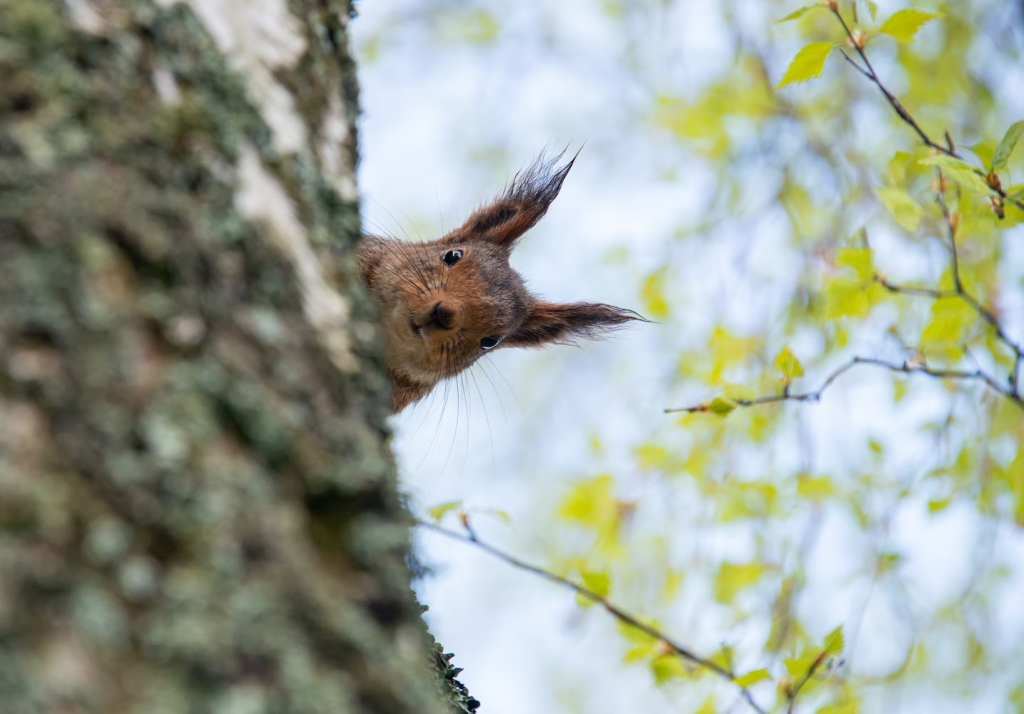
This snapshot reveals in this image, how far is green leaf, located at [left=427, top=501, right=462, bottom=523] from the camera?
1.74 meters

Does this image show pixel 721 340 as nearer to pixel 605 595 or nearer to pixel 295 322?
pixel 605 595

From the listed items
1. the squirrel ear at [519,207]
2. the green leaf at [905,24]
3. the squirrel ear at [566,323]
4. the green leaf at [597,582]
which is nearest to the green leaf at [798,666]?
the green leaf at [597,582]

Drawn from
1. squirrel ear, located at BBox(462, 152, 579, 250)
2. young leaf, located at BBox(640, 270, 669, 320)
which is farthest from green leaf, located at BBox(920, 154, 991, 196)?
squirrel ear, located at BBox(462, 152, 579, 250)

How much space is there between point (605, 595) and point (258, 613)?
4.10 feet

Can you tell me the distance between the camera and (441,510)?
174cm

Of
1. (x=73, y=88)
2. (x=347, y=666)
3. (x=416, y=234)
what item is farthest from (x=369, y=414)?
(x=416, y=234)

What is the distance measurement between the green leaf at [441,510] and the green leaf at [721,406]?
1.68ft

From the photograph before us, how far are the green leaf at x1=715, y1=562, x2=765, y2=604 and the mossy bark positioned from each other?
1512 millimetres

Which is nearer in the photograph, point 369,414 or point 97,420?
point 97,420

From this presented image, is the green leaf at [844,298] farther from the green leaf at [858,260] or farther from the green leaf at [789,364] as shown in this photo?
the green leaf at [789,364]

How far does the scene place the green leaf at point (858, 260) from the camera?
5.73ft

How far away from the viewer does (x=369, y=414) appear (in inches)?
32.0

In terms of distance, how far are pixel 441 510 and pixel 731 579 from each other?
80cm

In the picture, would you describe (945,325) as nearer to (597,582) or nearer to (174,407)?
(597,582)
